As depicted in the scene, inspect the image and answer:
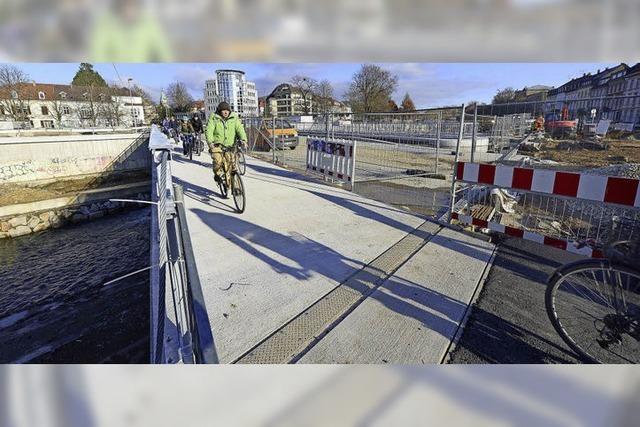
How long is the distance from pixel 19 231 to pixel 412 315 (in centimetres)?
1793

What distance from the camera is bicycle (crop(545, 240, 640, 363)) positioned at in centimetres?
207

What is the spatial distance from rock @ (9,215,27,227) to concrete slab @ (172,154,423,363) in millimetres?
12541

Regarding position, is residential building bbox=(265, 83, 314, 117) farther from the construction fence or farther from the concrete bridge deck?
the concrete bridge deck

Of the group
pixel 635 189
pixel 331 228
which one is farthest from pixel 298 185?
pixel 635 189

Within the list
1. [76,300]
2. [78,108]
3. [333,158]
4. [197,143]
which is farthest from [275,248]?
[78,108]

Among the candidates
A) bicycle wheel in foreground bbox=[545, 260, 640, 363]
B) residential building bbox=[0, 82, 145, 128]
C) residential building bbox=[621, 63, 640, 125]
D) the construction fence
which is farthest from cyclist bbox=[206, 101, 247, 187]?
residential building bbox=[0, 82, 145, 128]

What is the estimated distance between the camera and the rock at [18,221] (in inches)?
548

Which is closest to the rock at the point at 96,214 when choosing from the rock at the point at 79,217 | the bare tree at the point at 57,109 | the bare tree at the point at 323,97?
the rock at the point at 79,217

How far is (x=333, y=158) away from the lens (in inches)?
284

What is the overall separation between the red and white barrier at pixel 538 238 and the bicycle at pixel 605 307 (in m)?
0.74

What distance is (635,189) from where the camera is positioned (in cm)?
279
